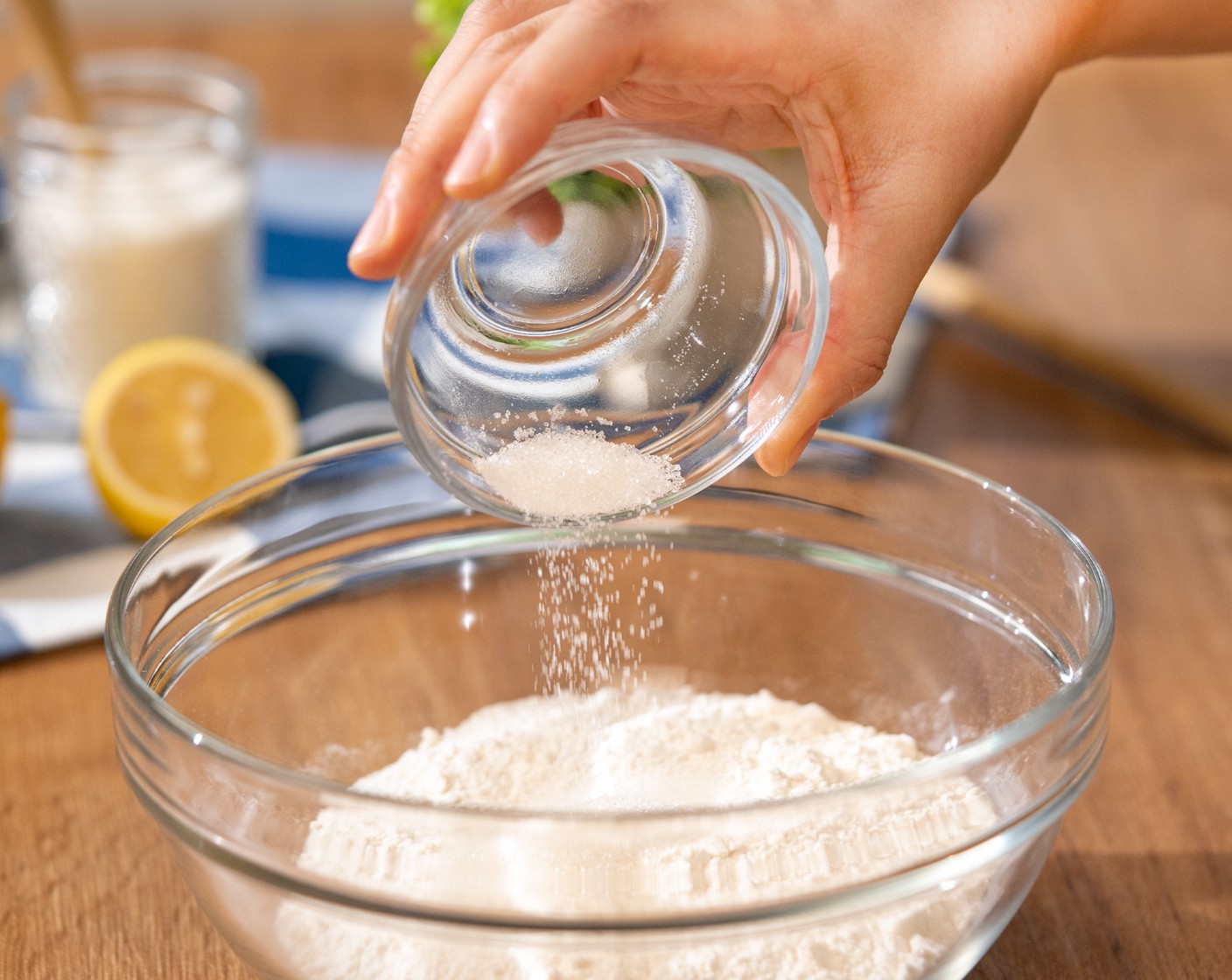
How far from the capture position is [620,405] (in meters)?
0.67

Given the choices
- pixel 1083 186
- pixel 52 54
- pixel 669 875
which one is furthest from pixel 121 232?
pixel 1083 186

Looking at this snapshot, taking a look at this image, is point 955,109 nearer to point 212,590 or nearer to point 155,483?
point 212,590

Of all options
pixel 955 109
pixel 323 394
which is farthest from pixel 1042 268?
pixel 955 109

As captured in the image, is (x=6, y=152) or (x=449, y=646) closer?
(x=449, y=646)

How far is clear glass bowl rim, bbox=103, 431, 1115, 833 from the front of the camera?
470 mm

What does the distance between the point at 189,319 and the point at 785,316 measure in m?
0.75

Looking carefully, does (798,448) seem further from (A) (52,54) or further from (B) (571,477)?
(A) (52,54)

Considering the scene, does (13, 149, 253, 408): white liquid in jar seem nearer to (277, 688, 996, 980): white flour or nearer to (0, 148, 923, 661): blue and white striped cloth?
(0, 148, 923, 661): blue and white striped cloth

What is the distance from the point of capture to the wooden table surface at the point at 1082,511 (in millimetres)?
691

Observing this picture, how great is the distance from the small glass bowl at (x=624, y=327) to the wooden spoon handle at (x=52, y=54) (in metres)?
0.75

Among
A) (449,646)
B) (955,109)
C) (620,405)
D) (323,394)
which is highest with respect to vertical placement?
(955,109)

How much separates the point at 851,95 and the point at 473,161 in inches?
8.5

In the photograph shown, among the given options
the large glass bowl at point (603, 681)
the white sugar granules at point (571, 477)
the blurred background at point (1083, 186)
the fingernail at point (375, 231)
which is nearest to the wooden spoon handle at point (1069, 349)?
the blurred background at point (1083, 186)

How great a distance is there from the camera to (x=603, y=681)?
2.59ft
